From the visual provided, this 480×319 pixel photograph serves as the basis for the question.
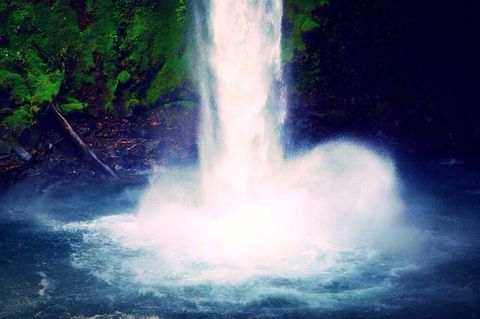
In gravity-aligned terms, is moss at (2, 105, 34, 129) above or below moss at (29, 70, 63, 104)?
below

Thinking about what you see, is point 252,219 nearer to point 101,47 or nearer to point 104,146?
point 104,146

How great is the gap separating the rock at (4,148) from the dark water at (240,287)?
3.86m

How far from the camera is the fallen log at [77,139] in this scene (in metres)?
19.4

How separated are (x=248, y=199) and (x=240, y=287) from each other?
6.47 meters

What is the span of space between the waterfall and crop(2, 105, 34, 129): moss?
8032 mm

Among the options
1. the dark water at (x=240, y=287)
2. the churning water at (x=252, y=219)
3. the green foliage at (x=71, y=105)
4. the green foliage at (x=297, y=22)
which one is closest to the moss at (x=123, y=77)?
the green foliage at (x=71, y=105)

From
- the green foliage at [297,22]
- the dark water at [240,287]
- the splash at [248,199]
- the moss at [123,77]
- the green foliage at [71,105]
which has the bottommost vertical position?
the dark water at [240,287]

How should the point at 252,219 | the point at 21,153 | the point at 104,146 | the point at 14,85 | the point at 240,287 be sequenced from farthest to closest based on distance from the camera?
the point at 104,146 < the point at 14,85 < the point at 21,153 < the point at 252,219 < the point at 240,287

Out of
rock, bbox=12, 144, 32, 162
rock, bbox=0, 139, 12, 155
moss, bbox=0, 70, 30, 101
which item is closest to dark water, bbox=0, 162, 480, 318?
rock, bbox=12, 144, 32, 162

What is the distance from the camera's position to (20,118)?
18766 millimetres

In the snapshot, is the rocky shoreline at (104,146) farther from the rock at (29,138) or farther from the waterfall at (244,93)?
the waterfall at (244,93)

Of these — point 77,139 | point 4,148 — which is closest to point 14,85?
point 4,148

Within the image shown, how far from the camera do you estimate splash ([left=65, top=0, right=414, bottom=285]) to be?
500 inches

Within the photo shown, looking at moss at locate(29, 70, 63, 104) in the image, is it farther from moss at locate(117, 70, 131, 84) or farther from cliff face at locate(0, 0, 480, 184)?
moss at locate(117, 70, 131, 84)
